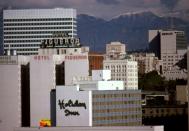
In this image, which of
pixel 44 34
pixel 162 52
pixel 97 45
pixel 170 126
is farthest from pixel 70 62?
pixel 162 52

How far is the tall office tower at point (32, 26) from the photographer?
2360 inches

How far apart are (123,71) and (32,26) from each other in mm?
10219

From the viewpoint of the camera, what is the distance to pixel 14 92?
3638cm

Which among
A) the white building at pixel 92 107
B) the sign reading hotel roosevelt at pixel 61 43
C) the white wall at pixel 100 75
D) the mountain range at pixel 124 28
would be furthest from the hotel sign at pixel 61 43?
the mountain range at pixel 124 28

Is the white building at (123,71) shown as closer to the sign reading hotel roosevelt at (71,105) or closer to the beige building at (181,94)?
the beige building at (181,94)

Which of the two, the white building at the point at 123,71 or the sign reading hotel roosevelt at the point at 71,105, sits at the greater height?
the white building at the point at 123,71

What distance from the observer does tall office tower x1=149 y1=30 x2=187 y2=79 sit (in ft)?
239

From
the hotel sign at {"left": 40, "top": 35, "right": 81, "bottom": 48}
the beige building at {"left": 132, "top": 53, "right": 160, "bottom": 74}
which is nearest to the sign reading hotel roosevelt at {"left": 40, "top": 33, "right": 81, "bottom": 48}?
the hotel sign at {"left": 40, "top": 35, "right": 81, "bottom": 48}

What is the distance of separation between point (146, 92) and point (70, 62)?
49.9ft

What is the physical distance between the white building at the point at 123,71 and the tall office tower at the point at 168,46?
1349cm

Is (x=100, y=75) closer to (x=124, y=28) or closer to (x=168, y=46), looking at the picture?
(x=168, y=46)

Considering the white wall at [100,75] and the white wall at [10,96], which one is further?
the white wall at [100,75]

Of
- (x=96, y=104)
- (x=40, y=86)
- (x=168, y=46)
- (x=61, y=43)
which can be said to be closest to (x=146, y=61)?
(x=168, y=46)

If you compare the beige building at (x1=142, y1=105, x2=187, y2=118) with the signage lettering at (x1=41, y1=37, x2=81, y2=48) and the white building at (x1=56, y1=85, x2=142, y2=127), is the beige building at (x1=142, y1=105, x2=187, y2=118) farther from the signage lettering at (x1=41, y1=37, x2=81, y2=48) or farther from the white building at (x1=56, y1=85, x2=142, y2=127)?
the white building at (x1=56, y1=85, x2=142, y2=127)
